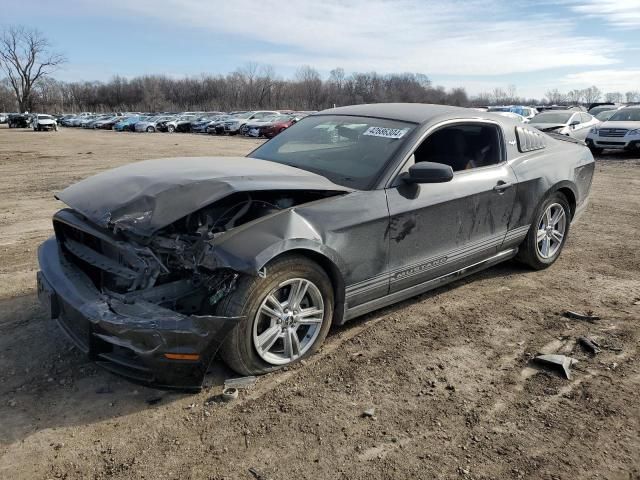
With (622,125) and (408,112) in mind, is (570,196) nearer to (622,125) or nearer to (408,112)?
(408,112)

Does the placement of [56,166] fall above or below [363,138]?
below

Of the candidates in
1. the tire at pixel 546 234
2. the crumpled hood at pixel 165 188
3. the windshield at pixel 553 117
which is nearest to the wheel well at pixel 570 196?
the tire at pixel 546 234

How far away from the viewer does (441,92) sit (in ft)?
377

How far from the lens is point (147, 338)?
263 centimetres

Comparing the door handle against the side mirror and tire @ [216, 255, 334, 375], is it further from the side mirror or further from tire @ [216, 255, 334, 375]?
tire @ [216, 255, 334, 375]

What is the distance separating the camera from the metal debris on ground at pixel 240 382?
3.02 meters

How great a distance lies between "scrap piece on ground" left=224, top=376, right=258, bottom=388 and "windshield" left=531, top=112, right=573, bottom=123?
1752 cm

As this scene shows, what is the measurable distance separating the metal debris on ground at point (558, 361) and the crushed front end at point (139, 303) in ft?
6.95

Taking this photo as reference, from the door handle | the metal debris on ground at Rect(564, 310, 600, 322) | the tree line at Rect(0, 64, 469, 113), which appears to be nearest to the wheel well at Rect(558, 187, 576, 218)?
the door handle

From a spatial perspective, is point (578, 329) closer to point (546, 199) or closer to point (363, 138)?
point (546, 199)

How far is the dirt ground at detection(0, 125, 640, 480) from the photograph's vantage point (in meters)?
2.42

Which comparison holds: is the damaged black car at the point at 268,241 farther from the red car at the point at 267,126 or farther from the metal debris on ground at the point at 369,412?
the red car at the point at 267,126

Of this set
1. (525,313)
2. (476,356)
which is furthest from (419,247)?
(525,313)

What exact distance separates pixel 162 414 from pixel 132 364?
330mm
